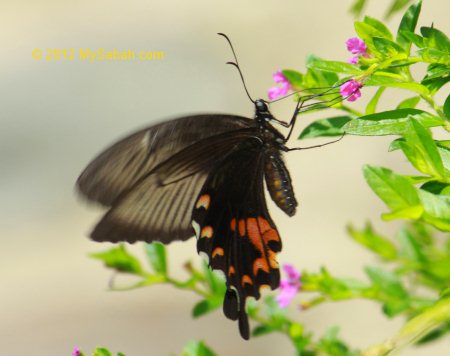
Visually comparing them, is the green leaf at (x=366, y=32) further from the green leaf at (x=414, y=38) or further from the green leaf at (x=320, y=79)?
the green leaf at (x=320, y=79)

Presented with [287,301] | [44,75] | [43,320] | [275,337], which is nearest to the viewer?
[287,301]

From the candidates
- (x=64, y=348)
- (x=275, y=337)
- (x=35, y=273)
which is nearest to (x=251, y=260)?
(x=275, y=337)

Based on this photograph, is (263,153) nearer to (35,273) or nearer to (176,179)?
(176,179)

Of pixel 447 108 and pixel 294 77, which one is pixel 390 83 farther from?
pixel 294 77

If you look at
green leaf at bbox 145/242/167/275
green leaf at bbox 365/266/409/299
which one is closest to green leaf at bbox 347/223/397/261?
green leaf at bbox 365/266/409/299

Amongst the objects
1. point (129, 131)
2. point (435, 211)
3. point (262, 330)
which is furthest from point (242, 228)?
point (129, 131)

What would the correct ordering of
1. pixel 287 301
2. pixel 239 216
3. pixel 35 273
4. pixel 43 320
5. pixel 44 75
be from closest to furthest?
pixel 287 301 → pixel 239 216 → pixel 43 320 → pixel 35 273 → pixel 44 75
